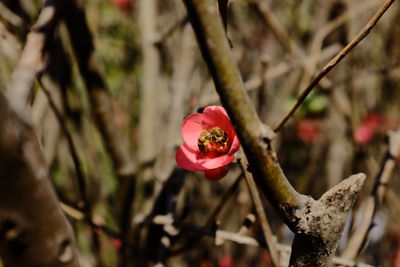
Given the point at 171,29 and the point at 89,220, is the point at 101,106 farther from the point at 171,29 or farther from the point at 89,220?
the point at 171,29

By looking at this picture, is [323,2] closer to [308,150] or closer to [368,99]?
[368,99]

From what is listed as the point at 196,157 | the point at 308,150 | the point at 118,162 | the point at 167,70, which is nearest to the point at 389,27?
the point at 308,150

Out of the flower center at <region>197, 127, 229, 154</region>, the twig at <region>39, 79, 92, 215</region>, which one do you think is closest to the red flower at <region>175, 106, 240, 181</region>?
the flower center at <region>197, 127, 229, 154</region>

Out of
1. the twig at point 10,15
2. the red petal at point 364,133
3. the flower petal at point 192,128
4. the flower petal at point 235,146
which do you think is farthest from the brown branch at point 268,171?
the red petal at point 364,133

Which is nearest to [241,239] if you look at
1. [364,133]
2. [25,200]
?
[25,200]

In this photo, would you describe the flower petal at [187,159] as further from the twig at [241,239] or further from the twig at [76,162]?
the twig at [76,162]

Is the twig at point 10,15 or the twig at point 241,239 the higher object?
the twig at point 10,15

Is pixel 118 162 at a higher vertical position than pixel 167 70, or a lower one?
higher
